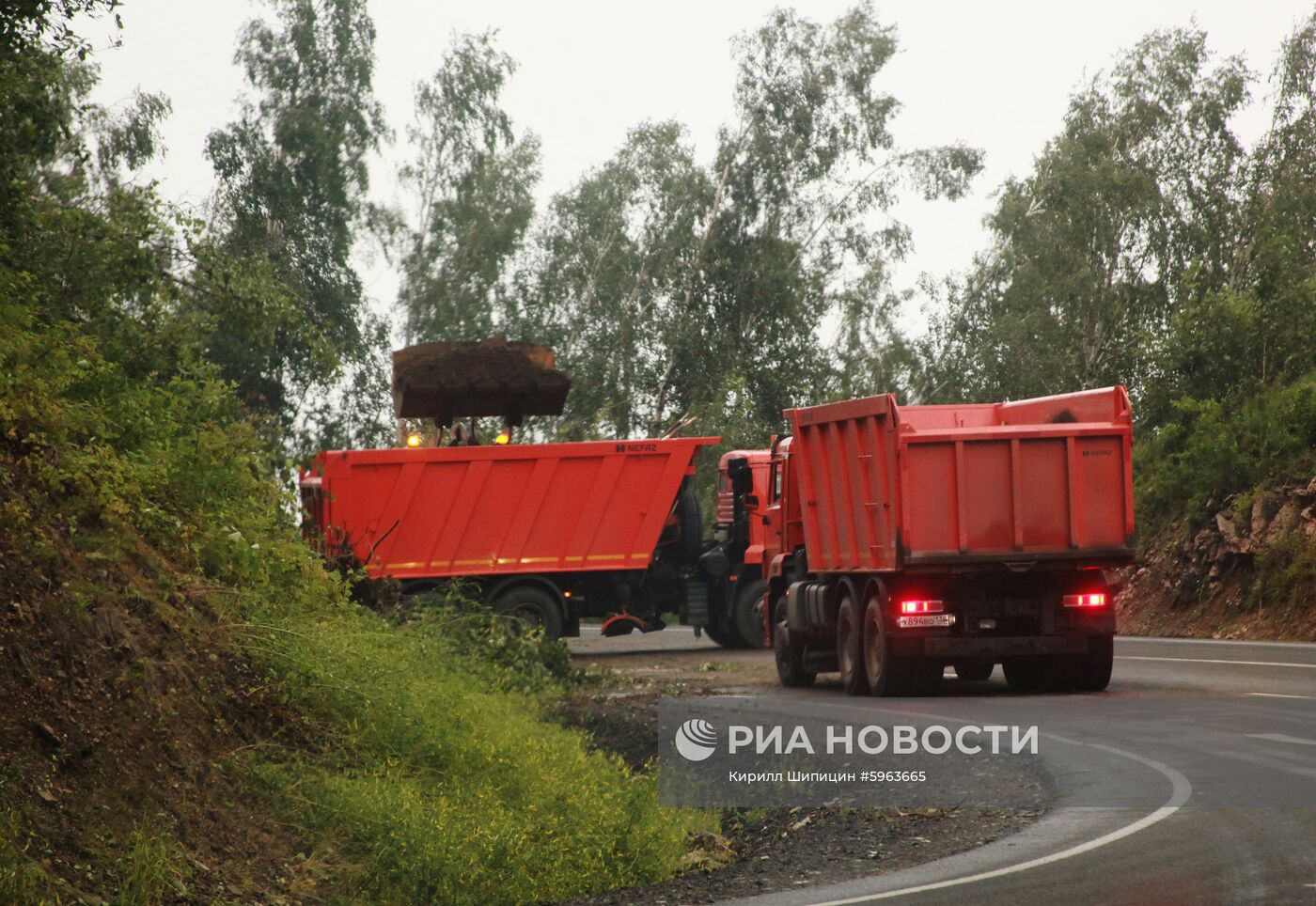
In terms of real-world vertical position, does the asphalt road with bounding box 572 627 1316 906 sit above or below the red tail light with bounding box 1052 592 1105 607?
below

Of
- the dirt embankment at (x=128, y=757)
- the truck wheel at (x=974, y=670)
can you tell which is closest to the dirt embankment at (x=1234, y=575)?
the truck wheel at (x=974, y=670)

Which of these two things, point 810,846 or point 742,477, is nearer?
point 810,846

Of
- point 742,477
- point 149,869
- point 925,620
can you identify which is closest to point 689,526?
point 742,477

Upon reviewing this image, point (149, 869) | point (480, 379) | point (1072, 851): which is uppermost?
point (480, 379)

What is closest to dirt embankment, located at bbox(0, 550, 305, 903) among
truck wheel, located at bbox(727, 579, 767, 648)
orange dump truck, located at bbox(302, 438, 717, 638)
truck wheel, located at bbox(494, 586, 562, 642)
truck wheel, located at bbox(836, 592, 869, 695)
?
truck wheel, located at bbox(836, 592, 869, 695)

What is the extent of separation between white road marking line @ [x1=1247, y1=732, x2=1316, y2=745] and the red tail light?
10.5 ft

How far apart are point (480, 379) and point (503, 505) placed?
1.84 metres

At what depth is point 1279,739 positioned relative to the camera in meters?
11.7

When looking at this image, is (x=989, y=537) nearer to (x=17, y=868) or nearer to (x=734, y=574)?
(x=734, y=574)

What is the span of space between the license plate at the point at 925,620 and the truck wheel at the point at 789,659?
8.94 feet

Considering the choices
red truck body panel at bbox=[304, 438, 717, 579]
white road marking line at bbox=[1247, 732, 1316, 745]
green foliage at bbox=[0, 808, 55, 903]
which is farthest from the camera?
red truck body panel at bbox=[304, 438, 717, 579]

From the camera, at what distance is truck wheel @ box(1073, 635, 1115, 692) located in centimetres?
1555

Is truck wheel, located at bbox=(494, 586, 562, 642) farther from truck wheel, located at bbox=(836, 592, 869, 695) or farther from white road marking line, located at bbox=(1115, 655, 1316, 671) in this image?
white road marking line, located at bbox=(1115, 655, 1316, 671)

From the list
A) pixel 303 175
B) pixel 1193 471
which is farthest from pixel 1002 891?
pixel 303 175
